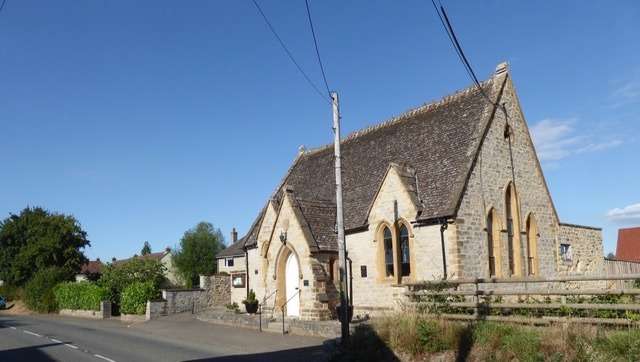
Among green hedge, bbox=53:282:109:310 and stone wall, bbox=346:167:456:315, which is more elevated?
stone wall, bbox=346:167:456:315

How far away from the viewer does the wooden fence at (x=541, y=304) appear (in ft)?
36.9

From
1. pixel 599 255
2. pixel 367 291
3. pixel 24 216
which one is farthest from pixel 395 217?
pixel 24 216

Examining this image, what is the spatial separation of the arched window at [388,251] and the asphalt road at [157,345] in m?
4.95

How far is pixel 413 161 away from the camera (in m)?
23.4

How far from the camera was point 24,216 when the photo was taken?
50656 millimetres

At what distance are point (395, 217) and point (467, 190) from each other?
2964mm

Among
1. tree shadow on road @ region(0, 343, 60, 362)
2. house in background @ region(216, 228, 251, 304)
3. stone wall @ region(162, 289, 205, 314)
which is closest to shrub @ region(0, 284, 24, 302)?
house in background @ region(216, 228, 251, 304)

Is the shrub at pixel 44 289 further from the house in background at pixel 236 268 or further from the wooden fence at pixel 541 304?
the wooden fence at pixel 541 304

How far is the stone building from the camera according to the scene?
20484 millimetres

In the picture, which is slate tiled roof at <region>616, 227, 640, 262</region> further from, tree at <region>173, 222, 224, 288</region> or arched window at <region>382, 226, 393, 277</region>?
tree at <region>173, 222, 224, 288</region>

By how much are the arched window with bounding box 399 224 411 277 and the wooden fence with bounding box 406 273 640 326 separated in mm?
5044

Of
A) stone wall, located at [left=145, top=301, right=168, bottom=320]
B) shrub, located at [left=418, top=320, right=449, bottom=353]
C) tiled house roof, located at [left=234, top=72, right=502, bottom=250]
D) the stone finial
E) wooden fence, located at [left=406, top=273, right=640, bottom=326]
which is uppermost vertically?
the stone finial

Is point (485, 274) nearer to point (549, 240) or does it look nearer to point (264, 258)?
point (549, 240)

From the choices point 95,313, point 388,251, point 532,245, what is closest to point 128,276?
point 95,313
